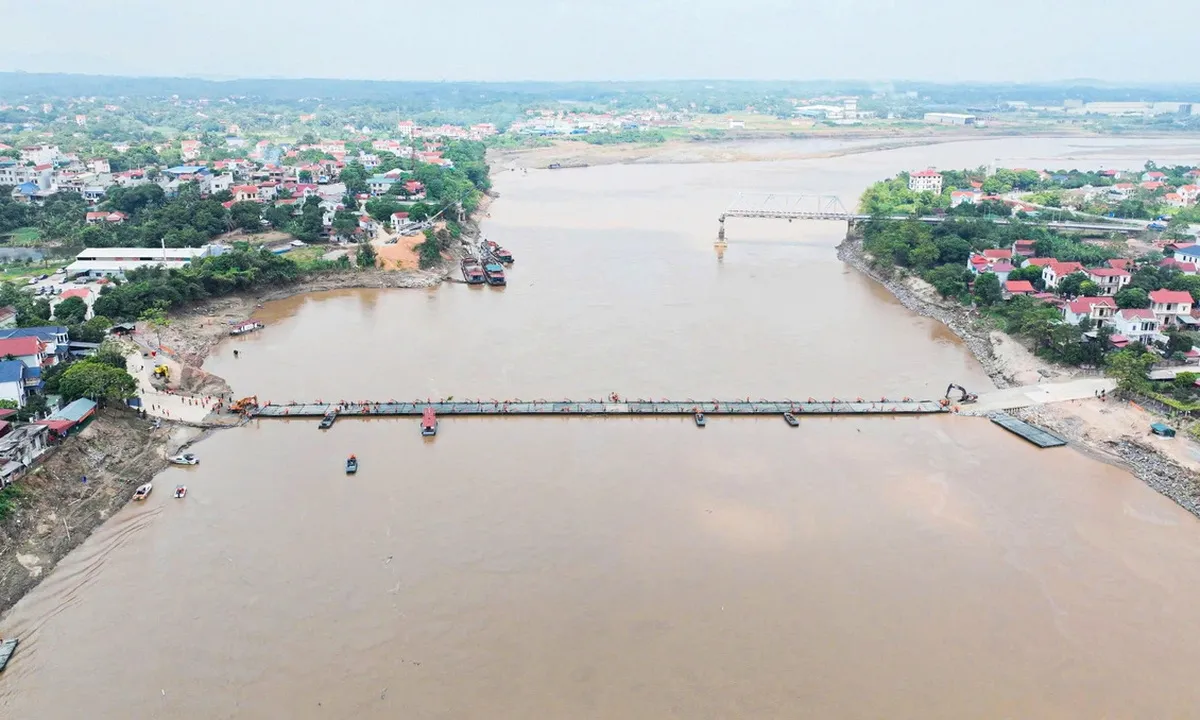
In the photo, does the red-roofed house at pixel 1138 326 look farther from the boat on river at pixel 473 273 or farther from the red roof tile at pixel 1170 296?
the boat on river at pixel 473 273

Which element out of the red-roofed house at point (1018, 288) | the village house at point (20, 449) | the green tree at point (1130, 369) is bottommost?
the village house at point (20, 449)

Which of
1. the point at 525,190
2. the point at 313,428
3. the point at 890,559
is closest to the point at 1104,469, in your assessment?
the point at 890,559

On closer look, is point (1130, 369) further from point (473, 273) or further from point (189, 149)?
point (189, 149)

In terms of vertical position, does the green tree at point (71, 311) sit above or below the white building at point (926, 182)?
below

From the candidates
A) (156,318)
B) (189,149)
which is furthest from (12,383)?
(189,149)

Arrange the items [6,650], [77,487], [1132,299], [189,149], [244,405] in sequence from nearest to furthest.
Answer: [6,650] < [77,487] < [244,405] < [1132,299] < [189,149]

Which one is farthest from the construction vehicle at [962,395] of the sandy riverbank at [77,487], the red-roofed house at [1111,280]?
the sandy riverbank at [77,487]
